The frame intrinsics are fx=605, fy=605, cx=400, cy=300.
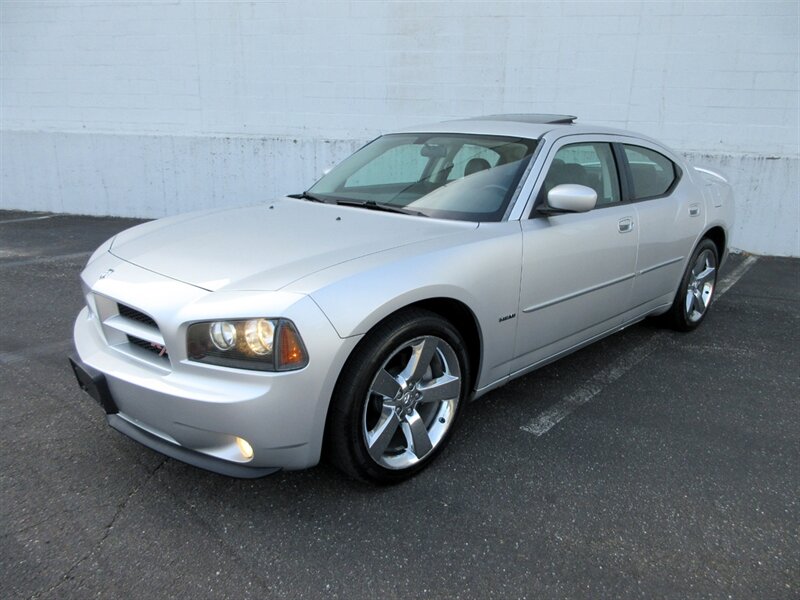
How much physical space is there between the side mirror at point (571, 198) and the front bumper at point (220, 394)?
1.37m

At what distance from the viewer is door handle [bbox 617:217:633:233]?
139 inches

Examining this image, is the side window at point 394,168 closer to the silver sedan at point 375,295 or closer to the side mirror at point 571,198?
the silver sedan at point 375,295

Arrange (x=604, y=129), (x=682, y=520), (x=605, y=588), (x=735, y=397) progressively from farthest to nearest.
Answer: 1. (x=604, y=129)
2. (x=735, y=397)
3. (x=682, y=520)
4. (x=605, y=588)

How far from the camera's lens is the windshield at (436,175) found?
308cm

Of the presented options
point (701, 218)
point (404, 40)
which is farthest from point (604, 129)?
point (404, 40)

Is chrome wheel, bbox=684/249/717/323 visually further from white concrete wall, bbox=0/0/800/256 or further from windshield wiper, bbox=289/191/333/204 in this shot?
white concrete wall, bbox=0/0/800/256

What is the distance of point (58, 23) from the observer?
31.4 ft

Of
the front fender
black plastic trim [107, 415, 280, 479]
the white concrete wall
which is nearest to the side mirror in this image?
the front fender

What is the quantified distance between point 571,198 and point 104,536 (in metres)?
2.47

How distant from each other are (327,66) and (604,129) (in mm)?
5732

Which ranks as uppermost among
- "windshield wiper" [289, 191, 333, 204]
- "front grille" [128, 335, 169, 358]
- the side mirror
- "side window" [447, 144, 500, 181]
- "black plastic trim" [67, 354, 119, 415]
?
"side window" [447, 144, 500, 181]

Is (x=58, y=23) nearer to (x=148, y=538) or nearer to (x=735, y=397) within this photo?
(x=148, y=538)

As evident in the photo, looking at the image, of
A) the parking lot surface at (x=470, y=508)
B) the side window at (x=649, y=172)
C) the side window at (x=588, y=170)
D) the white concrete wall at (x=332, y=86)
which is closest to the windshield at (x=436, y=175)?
the side window at (x=588, y=170)

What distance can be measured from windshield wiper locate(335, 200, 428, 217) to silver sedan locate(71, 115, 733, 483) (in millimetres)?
12
